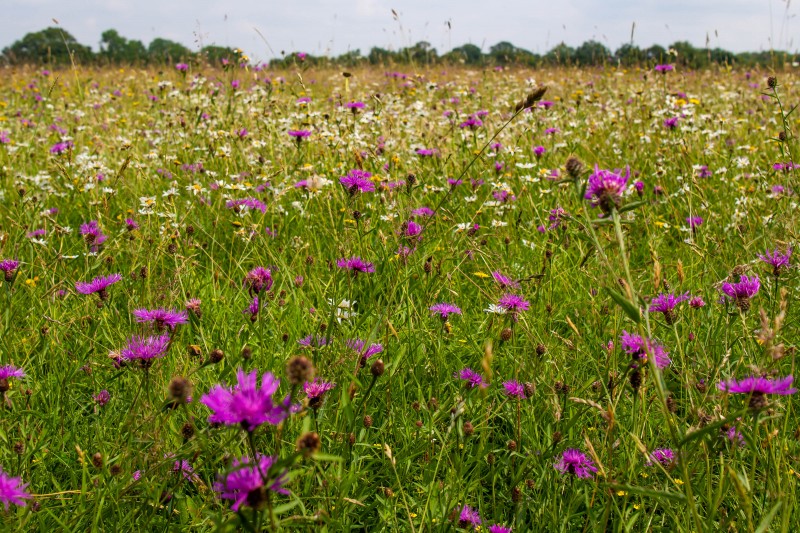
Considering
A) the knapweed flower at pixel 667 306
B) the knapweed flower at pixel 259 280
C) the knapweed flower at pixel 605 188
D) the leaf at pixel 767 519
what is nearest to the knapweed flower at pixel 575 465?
the knapweed flower at pixel 667 306

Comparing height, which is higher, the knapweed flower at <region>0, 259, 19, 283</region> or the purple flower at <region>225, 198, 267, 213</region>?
the purple flower at <region>225, 198, 267, 213</region>

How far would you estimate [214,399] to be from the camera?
2.40ft

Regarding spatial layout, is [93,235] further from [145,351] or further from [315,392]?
[315,392]

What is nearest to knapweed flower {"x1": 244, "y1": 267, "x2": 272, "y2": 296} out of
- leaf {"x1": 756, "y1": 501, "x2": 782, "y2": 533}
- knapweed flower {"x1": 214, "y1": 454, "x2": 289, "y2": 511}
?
knapweed flower {"x1": 214, "y1": 454, "x2": 289, "y2": 511}

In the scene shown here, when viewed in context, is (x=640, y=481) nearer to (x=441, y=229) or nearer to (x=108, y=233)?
(x=441, y=229)

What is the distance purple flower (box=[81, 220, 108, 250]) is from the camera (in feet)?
6.41

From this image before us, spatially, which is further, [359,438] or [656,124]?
[656,124]

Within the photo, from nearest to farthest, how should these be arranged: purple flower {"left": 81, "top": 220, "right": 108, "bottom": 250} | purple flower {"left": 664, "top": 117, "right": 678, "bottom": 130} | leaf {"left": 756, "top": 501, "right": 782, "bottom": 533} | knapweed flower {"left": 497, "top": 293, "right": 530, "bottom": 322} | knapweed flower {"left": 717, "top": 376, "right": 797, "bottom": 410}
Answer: leaf {"left": 756, "top": 501, "right": 782, "bottom": 533} → knapweed flower {"left": 717, "top": 376, "right": 797, "bottom": 410} → knapweed flower {"left": 497, "top": 293, "right": 530, "bottom": 322} → purple flower {"left": 81, "top": 220, "right": 108, "bottom": 250} → purple flower {"left": 664, "top": 117, "right": 678, "bottom": 130}

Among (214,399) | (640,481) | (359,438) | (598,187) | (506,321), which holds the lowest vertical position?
(640,481)

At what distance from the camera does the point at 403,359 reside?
5.26 ft

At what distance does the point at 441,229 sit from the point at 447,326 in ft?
2.96

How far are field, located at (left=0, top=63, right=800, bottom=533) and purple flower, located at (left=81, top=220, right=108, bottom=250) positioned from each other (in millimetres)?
20

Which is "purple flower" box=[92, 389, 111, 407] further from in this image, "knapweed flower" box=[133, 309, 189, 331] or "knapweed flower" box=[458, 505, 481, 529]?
"knapweed flower" box=[458, 505, 481, 529]

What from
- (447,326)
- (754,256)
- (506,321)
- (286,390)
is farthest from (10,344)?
(754,256)
